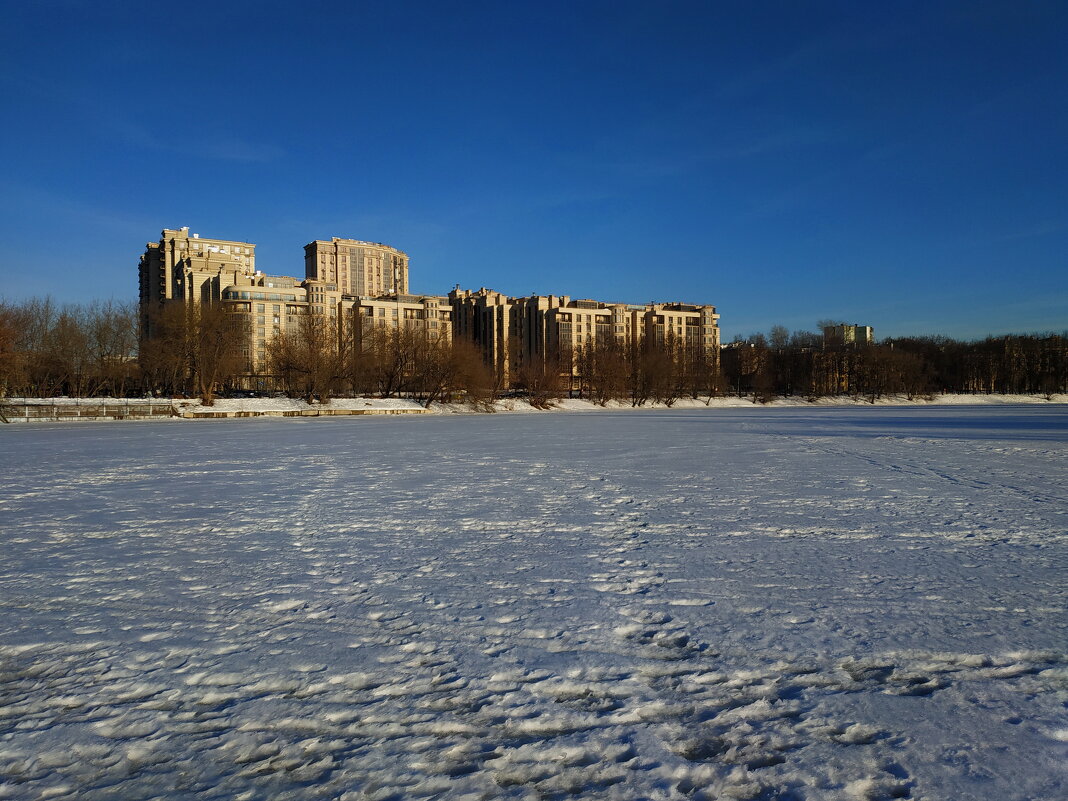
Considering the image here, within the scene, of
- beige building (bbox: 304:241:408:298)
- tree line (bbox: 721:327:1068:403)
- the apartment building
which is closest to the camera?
tree line (bbox: 721:327:1068:403)

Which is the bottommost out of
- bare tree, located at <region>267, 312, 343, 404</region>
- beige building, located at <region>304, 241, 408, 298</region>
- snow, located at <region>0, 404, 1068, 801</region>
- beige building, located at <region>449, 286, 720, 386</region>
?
snow, located at <region>0, 404, 1068, 801</region>

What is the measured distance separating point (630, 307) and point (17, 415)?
132m

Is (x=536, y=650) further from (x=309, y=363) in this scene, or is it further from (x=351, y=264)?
(x=351, y=264)

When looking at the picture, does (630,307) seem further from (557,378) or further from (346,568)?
(346,568)

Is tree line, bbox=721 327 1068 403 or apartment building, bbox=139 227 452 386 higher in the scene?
apartment building, bbox=139 227 452 386

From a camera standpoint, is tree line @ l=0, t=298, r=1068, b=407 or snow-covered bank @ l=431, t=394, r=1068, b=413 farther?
snow-covered bank @ l=431, t=394, r=1068, b=413

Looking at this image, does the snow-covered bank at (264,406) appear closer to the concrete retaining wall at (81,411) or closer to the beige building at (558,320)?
the concrete retaining wall at (81,411)

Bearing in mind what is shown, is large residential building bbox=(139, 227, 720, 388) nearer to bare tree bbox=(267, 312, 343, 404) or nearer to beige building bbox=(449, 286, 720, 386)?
beige building bbox=(449, 286, 720, 386)

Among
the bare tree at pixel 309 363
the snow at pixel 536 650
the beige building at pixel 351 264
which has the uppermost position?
the beige building at pixel 351 264

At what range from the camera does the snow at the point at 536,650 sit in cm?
305

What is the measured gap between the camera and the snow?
120 inches

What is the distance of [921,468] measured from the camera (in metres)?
14.1

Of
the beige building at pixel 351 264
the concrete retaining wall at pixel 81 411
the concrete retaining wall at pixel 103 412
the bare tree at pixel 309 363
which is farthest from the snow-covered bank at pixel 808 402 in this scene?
the beige building at pixel 351 264

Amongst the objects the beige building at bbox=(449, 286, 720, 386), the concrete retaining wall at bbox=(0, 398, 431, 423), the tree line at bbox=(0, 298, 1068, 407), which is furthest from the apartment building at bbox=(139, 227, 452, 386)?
the concrete retaining wall at bbox=(0, 398, 431, 423)
